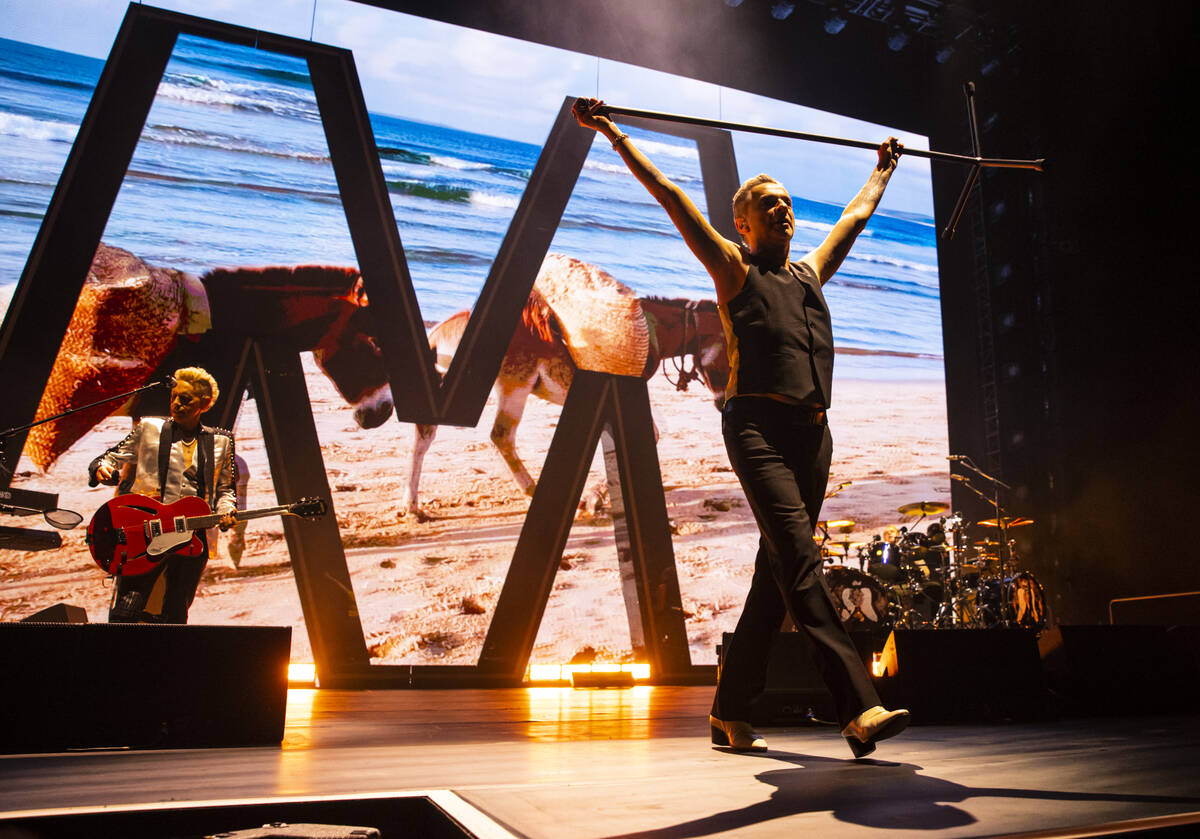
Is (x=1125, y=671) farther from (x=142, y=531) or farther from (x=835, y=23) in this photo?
(x=835, y=23)

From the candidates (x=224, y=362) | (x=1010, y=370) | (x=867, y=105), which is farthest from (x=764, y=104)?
(x=224, y=362)

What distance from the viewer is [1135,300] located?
20.1ft

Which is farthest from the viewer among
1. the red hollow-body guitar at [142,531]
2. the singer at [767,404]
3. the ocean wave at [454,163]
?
the ocean wave at [454,163]

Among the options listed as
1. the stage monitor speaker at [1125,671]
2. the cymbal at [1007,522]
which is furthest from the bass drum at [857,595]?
the stage monitor speaker at [1125,671]

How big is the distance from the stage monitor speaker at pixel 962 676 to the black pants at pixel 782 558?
99 cm

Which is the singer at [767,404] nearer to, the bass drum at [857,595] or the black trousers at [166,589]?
the black trousers at [166,589]

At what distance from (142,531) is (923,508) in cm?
507

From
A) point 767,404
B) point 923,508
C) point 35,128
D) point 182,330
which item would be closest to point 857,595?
point 923,508

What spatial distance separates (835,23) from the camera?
6492 millimetres

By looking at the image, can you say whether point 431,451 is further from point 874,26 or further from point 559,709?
point 874,26

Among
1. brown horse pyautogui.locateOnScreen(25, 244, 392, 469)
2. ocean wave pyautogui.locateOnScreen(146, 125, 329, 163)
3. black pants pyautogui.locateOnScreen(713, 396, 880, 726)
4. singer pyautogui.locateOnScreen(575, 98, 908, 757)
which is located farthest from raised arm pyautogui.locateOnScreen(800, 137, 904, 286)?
ocean wave pyautogui.locateOnScreen(146, 125, 329, 163)

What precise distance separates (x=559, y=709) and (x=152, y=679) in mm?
1777

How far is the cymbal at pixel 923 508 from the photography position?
613 cm

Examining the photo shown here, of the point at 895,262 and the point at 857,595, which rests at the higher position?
the point at 895,262
